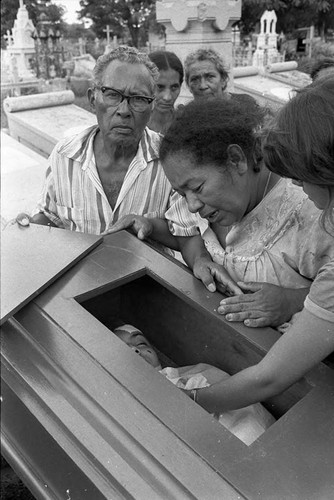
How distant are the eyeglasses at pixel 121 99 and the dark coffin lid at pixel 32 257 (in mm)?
544

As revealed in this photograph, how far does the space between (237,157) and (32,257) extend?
2.66ft

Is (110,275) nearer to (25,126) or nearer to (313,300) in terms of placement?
(313,300)

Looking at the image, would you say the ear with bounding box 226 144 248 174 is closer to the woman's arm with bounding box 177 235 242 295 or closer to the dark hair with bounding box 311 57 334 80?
the woman's arm with bounding box 177 235 242 295

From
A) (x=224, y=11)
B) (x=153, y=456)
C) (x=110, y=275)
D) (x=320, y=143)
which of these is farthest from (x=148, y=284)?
(x=224, y=11)

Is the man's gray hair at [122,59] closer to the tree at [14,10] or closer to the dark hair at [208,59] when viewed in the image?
the dark hair at [208,59]

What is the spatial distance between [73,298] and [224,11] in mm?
4602

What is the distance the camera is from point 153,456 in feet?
3.31

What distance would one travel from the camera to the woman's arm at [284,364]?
1.00m

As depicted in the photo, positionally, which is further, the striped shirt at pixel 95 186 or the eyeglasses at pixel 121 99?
the striped shirt at pixel 95 186

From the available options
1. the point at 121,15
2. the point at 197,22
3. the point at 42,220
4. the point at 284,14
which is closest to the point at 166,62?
the point at 42,220

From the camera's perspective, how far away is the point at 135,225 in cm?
182

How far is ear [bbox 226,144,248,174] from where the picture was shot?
131cm

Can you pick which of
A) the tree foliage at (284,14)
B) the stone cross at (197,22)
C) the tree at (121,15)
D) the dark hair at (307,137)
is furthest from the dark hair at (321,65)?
the tree at (121,15)

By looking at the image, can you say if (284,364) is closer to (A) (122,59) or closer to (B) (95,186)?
(B) (95,186)
